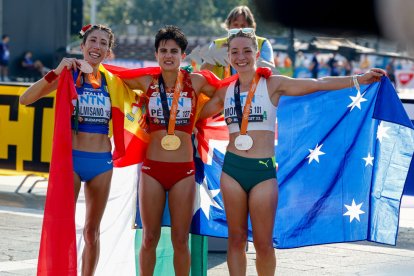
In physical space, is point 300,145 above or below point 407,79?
below

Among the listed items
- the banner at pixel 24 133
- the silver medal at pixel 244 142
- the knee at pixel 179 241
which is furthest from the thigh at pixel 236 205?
the banner at pixel 24 133

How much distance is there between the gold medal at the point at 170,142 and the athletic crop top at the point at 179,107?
0.08 meters

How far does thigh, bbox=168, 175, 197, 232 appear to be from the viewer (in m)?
6.97

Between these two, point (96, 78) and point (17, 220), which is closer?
point (96, 78)

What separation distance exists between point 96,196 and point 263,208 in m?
1.20

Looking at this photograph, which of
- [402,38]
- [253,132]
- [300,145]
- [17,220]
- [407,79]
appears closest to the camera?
[402,38]

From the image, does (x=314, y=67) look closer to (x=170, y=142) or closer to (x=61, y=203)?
(x=170, y=142)

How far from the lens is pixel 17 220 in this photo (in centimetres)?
1153

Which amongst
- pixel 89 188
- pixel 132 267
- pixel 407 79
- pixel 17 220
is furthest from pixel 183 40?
pixel 407 79

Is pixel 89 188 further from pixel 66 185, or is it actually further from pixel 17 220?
pixel 17 220

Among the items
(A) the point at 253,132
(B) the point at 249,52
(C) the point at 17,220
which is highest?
(B) the point at 249,52

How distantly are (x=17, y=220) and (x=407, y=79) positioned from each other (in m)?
30.7

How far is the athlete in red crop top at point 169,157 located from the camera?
6957 millimetres

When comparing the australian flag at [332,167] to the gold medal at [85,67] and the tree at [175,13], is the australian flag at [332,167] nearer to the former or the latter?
the gold medal at [85,67]
